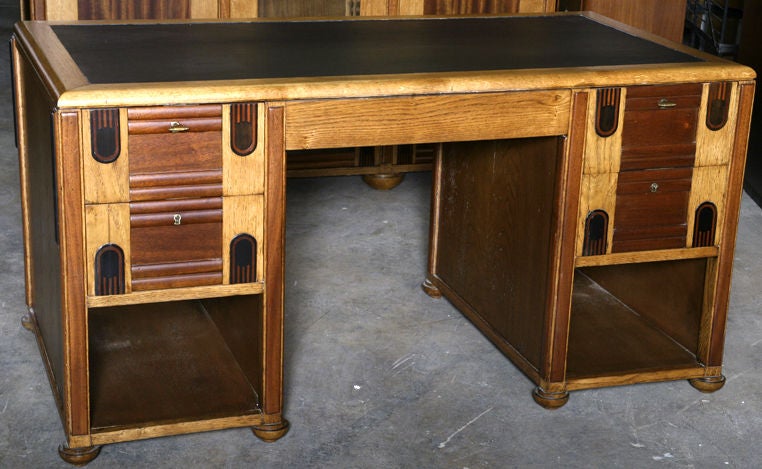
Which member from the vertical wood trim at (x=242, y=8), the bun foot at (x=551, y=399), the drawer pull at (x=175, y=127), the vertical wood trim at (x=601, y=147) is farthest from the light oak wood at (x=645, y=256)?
the vertical wood trim at (x=242, y=8)

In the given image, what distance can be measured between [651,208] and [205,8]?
1.83 metres

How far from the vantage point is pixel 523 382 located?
294cm

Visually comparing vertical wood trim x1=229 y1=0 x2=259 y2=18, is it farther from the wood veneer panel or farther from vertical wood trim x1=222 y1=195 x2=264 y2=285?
vertical wood trim x1=222 y1=195 x2=264 y2=285

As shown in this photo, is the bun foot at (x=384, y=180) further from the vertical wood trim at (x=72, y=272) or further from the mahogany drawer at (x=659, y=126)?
the vertical wood trim at (x=72, y=272)

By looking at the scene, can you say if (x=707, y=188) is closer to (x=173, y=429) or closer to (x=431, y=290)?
(x=431, y=290)

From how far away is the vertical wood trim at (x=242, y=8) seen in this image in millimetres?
3926

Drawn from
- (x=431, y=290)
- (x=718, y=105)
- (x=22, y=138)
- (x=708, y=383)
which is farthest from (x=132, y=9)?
(x=708, y=383)

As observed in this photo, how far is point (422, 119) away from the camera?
8.10 feet

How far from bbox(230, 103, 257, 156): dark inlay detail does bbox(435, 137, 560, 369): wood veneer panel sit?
726 mm

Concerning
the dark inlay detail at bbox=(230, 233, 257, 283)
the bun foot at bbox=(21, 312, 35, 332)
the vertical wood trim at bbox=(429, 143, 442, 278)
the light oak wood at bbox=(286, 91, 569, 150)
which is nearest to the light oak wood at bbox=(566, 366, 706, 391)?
the light oak wood at bbox=(286, 91, 569, 150)

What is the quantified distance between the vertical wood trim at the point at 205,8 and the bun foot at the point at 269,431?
1.76 metres

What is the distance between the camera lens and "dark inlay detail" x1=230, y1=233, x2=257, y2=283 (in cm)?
241

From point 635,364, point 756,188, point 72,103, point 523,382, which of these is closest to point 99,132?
point 72,103

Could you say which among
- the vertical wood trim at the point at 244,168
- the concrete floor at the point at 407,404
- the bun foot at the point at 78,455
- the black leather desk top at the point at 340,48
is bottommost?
the concrete floor at the point at 407,404
